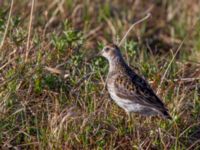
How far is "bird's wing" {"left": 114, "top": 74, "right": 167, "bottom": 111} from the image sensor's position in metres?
6.96

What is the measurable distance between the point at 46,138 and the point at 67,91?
899 millimetres

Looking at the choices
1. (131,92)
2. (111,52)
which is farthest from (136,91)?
(111,52)

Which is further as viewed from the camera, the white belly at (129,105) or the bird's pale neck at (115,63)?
the bird's pale neck at (115,63)

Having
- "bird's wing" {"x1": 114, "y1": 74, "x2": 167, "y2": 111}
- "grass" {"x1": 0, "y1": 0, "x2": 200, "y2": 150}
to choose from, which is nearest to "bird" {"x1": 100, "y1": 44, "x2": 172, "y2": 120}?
"bird's wing" {"x1": 114, "y1": 74, "x2": 167, "y2": 111}

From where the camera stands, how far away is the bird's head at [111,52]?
769 cm

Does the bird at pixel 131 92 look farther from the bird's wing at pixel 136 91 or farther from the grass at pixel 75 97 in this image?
the grass at pixel 75 97

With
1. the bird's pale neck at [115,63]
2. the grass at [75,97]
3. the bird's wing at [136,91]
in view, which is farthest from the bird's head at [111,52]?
the bird's wing at [136,91]

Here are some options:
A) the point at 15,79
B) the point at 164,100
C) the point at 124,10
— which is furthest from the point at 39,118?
the point at 124,10

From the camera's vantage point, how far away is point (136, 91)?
715 centimetres

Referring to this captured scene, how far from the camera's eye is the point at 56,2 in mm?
10383

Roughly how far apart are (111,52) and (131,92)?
2.25 ft

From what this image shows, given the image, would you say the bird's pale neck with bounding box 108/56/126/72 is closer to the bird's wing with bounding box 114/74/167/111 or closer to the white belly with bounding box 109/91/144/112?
the bird's wing with bounding box 114/74/167/111

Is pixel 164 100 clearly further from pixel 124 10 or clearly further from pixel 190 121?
pixel 124 10

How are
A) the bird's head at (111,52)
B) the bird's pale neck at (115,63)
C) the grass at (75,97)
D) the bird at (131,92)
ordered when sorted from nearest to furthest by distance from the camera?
the grass at (75,97) < the bird at (131,92) < the bird's pale neck at (115,63) < the bird's head at (111,52)
